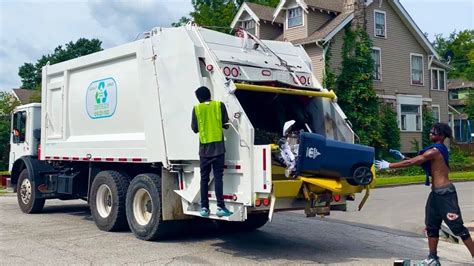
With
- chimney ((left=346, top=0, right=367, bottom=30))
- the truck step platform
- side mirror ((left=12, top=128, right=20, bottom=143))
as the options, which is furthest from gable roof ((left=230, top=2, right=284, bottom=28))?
the truck step platform

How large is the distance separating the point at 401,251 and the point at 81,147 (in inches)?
231

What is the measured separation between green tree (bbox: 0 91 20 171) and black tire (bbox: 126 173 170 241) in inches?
964

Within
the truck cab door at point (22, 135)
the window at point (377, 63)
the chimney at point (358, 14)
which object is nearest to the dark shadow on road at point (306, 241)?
the truck cab door at point (22, 135)

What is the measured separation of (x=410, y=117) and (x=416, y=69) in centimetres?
294

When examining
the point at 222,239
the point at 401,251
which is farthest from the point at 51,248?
the point at 401,251

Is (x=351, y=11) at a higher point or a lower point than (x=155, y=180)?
higher

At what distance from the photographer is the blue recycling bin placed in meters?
6.91

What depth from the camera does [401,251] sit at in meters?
8.22

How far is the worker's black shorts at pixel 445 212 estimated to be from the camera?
6.71 meters

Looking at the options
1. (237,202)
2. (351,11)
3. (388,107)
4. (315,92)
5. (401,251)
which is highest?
(351,11)

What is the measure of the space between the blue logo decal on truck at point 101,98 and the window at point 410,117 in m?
23.4

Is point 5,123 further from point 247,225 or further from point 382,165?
point 382,165

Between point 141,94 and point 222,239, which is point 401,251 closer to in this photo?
point 222,239

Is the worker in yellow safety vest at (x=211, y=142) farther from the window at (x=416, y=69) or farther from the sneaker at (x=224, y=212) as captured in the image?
the window at (x=416, y=69)
